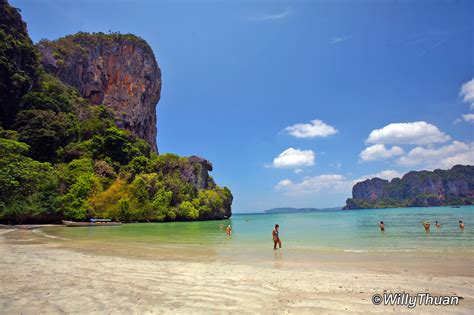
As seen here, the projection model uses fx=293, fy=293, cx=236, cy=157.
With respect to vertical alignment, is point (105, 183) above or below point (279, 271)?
above

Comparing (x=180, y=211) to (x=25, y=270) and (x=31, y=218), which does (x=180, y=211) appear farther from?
(x=25, y=270)

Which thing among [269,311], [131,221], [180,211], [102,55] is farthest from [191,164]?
[269,311]

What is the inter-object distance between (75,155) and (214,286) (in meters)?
61.8

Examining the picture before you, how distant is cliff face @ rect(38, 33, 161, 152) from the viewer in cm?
9281

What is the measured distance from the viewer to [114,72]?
9919 centimetres

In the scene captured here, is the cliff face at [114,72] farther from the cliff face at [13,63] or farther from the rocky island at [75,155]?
the cliff face at [13,63]

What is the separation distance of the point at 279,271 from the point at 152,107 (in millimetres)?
104846

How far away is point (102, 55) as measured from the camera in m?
98.9

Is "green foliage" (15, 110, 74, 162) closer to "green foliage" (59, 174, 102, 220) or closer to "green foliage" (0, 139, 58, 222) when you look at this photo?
"green foliage" (59, 174, 102, 220)

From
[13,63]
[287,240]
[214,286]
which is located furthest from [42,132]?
[214,286]

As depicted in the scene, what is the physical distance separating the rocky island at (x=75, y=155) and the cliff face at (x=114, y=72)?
351 millimetres

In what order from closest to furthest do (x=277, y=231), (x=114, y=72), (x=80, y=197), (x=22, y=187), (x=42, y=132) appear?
(x=277, y=231), (x=22, y=187), (x=80, y=197), (x=42, y=132), (x=114, y=72)

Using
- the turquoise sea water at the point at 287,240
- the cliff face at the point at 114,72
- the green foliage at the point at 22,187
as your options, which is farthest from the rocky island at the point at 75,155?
the turquoise sea water at the point at 287,240

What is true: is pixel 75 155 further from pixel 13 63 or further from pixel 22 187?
pixel 22 187
